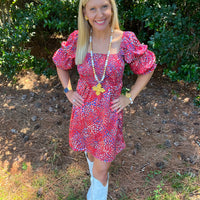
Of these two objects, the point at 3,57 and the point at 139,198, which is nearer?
the point at 139,198

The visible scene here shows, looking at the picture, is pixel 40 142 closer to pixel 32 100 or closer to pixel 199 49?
pixel 32 100

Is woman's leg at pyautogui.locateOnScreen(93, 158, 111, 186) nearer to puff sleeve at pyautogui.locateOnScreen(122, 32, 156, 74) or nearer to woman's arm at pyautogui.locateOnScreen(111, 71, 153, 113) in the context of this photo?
woman's arm at pyautogui.locateOnScreen(111, 71, 153, 113)

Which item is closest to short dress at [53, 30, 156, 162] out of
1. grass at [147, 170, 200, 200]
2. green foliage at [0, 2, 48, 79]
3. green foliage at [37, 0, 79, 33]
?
grass at [147, 170, 200, 200]

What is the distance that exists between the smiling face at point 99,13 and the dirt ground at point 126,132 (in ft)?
6.17

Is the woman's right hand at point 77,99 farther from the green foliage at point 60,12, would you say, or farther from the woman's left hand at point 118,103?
the green foliage at point 60,12

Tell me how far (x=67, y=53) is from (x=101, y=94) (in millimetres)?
507

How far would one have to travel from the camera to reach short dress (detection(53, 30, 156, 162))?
1.86m

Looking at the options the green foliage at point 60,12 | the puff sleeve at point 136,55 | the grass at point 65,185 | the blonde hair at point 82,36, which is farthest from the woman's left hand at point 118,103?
the green foliage at point 60,12

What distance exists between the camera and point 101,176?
2113mm

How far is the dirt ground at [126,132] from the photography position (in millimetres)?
2848

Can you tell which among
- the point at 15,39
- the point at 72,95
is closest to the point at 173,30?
the point at 72,95

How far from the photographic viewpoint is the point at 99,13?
1704 millimetres

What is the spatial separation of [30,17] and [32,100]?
1.41 metres

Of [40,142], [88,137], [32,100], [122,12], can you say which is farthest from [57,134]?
[122,12]
